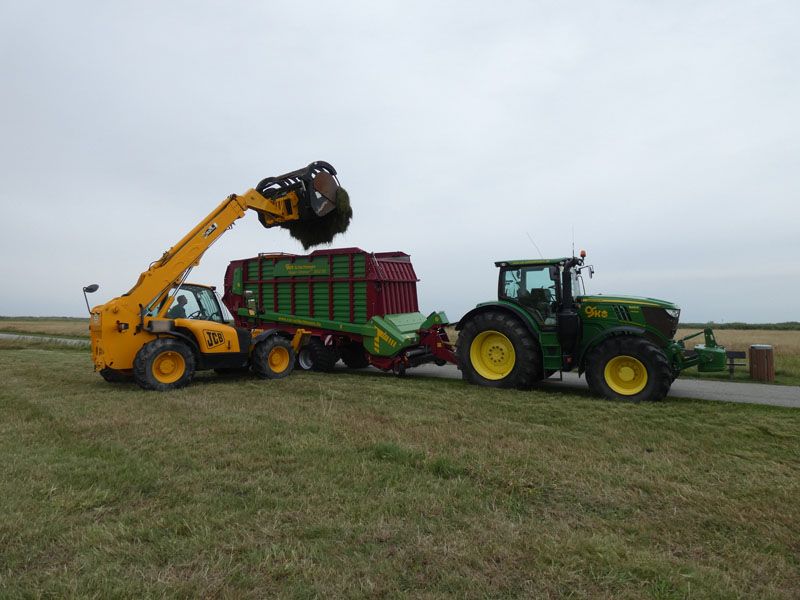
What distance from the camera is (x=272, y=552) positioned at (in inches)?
125

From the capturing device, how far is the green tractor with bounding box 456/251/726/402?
27.1 feet

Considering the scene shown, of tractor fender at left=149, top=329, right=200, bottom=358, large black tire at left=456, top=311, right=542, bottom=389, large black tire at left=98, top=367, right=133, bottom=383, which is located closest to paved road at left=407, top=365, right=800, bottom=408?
large black tire at left=456, top=311, right=542, bottom=389

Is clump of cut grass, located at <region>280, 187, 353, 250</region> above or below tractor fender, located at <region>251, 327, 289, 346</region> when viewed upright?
above

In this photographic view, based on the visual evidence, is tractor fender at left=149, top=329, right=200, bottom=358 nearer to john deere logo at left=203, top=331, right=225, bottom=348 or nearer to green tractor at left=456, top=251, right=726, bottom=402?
john deere logo at left=203, top=331, right=225, bottom=348

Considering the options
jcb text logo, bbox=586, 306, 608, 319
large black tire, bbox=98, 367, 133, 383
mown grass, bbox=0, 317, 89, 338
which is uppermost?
jcb text logo, bbox=586, 306, 608, 319

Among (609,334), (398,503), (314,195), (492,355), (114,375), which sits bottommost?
(398,503)

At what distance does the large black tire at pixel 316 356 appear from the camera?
12148 millimetres

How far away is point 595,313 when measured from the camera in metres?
8.91

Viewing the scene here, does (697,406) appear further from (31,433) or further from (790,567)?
(31,433)

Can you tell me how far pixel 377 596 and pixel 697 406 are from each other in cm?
655

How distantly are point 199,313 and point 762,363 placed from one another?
1079cm

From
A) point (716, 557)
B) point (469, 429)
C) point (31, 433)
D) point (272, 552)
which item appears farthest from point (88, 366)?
point (716, 557)

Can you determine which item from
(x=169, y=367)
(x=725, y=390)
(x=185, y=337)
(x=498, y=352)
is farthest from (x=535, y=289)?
(x=169, y=367)

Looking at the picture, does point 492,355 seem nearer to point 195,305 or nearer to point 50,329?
point 195,305
